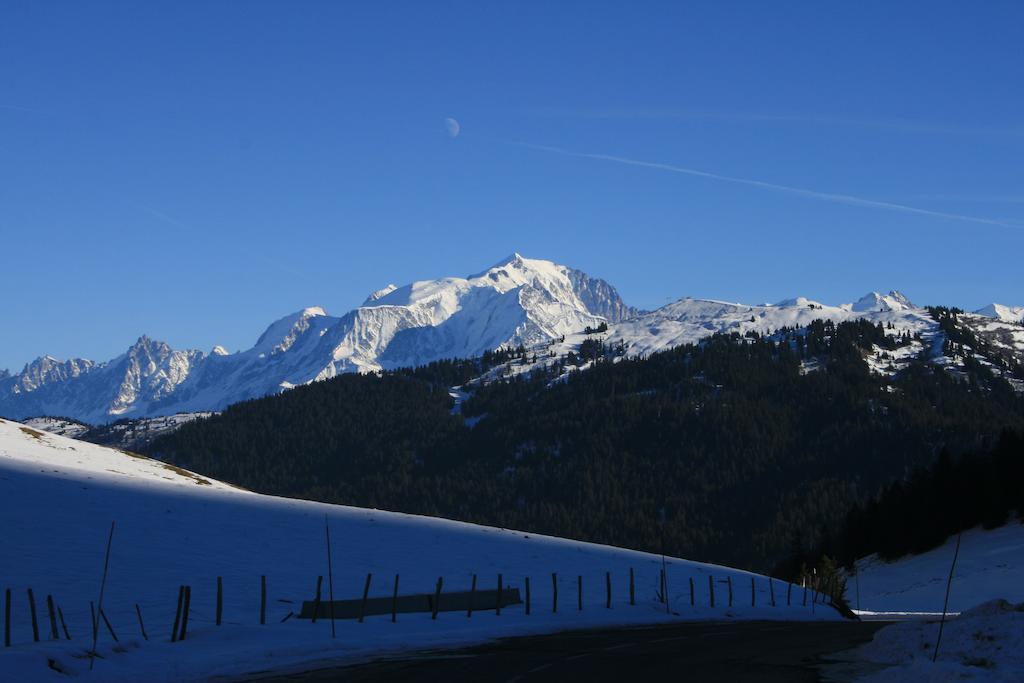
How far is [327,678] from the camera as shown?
1012 inches

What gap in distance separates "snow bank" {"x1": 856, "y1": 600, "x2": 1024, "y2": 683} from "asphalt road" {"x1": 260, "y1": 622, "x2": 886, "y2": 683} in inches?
72.1

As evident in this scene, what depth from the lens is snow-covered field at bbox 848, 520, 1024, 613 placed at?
95.1 m

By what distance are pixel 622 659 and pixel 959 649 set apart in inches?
335

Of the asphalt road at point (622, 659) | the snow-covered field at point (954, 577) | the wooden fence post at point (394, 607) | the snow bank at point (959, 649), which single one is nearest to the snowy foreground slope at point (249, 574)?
the wooden fence post at point (394, 607)

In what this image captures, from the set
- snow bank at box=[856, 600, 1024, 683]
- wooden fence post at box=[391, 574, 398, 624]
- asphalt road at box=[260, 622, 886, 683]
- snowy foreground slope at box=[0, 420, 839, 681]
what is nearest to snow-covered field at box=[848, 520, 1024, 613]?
snowy foreground slope at box=[0, 420, 839, 681]

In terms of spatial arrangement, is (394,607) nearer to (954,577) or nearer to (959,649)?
(959,649)

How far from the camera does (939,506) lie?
132m

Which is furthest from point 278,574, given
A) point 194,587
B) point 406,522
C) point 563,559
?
point 406,522

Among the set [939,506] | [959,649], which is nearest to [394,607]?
[959,649]

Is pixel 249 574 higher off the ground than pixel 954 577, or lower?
higher

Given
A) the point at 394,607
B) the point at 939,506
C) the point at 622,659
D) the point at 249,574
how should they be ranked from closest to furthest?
the point at 622,659 → the point at 394,607 → the point at 249,574 → the point at 939,506

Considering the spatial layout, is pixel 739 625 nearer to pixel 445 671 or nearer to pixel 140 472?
pixel 445 671

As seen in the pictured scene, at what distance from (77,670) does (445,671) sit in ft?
29.8

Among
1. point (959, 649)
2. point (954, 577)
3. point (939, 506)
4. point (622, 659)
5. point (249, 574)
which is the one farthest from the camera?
point (939, 506)
